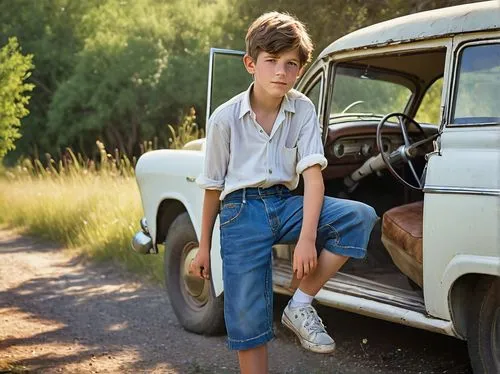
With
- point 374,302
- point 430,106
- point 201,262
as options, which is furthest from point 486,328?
point 430,106

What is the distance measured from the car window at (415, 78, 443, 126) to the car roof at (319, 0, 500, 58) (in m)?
1.44

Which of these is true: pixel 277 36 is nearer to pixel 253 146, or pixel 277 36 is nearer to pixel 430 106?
pixel 253 146

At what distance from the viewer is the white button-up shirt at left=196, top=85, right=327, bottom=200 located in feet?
12.5

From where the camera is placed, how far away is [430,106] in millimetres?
8336

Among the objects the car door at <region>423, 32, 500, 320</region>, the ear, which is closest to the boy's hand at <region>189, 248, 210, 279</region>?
the ear

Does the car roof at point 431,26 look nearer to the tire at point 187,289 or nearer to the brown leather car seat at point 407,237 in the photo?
the brown leather car seat at point 407,237

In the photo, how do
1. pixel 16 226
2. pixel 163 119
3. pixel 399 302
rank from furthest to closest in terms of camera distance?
1. pixel 163 119
2. pixel 16 226
3. pixel 399 302

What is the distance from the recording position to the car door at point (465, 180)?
401 centimetres

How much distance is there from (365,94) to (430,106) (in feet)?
8.26

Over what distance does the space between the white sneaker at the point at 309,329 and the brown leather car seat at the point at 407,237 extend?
40.6 inches

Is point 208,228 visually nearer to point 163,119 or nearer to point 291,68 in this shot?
point 291,68

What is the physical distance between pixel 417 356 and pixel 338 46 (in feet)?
5.99

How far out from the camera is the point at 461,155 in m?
4.24

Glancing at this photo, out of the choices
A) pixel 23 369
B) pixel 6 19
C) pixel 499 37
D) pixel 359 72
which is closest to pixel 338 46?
pixel 359 72
